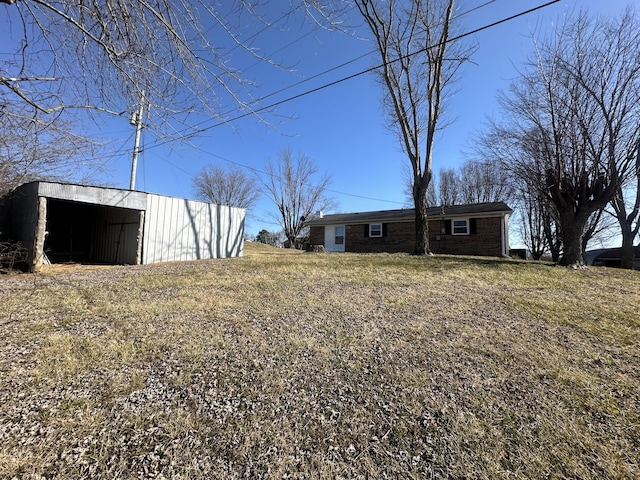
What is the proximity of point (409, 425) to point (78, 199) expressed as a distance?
10.9 meters

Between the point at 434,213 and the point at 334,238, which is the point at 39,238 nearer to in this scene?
the point at 334,238

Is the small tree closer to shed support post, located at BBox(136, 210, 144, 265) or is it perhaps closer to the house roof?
the house roof

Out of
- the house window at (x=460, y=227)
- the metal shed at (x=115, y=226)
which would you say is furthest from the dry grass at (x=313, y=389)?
the house window at (x=460, y=227)

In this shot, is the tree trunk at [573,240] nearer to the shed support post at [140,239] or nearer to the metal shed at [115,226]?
the metal shed at [115,226]

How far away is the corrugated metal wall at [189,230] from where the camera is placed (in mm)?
10500

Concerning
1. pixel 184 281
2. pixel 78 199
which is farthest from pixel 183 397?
pixel 78 199

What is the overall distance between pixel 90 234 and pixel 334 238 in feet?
47.3

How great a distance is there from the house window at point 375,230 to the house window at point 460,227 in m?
4.55

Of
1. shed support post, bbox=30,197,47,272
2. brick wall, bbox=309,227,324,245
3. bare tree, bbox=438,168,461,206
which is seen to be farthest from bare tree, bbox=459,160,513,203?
shed support post, bbox=30,197,47,272

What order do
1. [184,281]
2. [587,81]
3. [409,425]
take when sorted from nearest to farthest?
[409,425], [184,281], [587,81]

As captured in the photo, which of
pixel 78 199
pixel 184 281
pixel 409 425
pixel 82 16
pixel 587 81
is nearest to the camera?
pixel 409 425

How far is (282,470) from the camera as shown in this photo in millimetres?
1619

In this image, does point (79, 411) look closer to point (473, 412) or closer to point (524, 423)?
point (473, 412)

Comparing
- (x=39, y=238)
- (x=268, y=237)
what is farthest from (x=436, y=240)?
(x=268, y=237)
